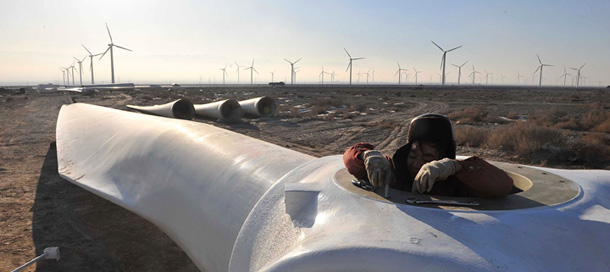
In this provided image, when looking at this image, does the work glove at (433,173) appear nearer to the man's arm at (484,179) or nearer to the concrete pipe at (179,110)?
the man's arm at (484,179)

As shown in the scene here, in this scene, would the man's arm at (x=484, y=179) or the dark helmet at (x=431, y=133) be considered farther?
the dark helmet at (x=431, y=133)

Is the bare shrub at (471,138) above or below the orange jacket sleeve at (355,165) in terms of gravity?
below

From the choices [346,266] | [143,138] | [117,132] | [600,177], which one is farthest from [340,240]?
[117,132]

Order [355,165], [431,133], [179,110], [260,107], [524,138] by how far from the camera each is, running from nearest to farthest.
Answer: [355,165] < [431,133] < [524,138] < [179,110] < [260,107]

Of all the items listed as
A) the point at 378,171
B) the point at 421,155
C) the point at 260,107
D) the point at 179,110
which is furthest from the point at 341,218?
the point at 260,107

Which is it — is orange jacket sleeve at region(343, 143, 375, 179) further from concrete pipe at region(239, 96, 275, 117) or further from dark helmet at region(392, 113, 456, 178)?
concrete pipe at region(239, 96, 275, 117)

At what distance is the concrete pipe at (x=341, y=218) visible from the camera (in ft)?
5.69

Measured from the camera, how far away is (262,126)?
17.3 m

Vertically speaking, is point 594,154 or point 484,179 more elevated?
point 484,179

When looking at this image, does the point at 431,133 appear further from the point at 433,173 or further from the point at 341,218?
the point at 341,218

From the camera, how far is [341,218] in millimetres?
2133

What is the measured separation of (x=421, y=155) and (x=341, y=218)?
1224 mm

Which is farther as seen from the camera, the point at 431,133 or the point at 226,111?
the point at 226,111

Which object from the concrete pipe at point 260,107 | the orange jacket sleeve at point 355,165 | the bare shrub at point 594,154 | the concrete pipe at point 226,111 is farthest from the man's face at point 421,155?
the concrete pipe at point 260,107
